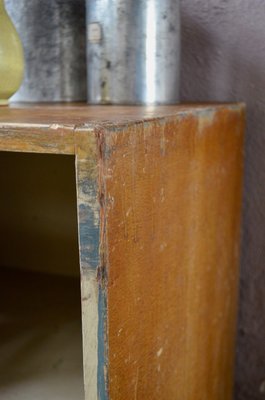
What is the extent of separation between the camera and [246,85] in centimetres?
86

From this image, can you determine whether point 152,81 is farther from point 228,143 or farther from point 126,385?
point 126,385

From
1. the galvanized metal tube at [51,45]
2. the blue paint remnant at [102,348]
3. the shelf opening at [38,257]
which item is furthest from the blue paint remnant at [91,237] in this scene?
the galvanized metal tube at [51,45]

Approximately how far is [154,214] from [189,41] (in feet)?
1.62

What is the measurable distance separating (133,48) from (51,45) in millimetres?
158

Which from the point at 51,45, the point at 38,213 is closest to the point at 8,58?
the point at 51,45

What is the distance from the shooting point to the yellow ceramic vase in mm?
710

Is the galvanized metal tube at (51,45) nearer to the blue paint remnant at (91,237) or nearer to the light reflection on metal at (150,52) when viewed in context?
the light reflection on metal at (150,52)

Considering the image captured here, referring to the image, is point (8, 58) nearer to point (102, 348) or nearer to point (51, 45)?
point (51, 45)

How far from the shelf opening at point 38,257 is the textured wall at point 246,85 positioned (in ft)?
0.93

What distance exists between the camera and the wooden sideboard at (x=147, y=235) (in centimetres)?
41

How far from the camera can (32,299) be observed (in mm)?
874

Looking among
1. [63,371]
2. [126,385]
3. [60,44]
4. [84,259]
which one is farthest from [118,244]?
[60,44]

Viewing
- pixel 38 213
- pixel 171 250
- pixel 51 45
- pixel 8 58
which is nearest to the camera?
pixel 171 250

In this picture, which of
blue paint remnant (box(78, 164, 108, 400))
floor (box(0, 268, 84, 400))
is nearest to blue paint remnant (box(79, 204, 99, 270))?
blue paint remnant (box(78, 164, 108, 400))
